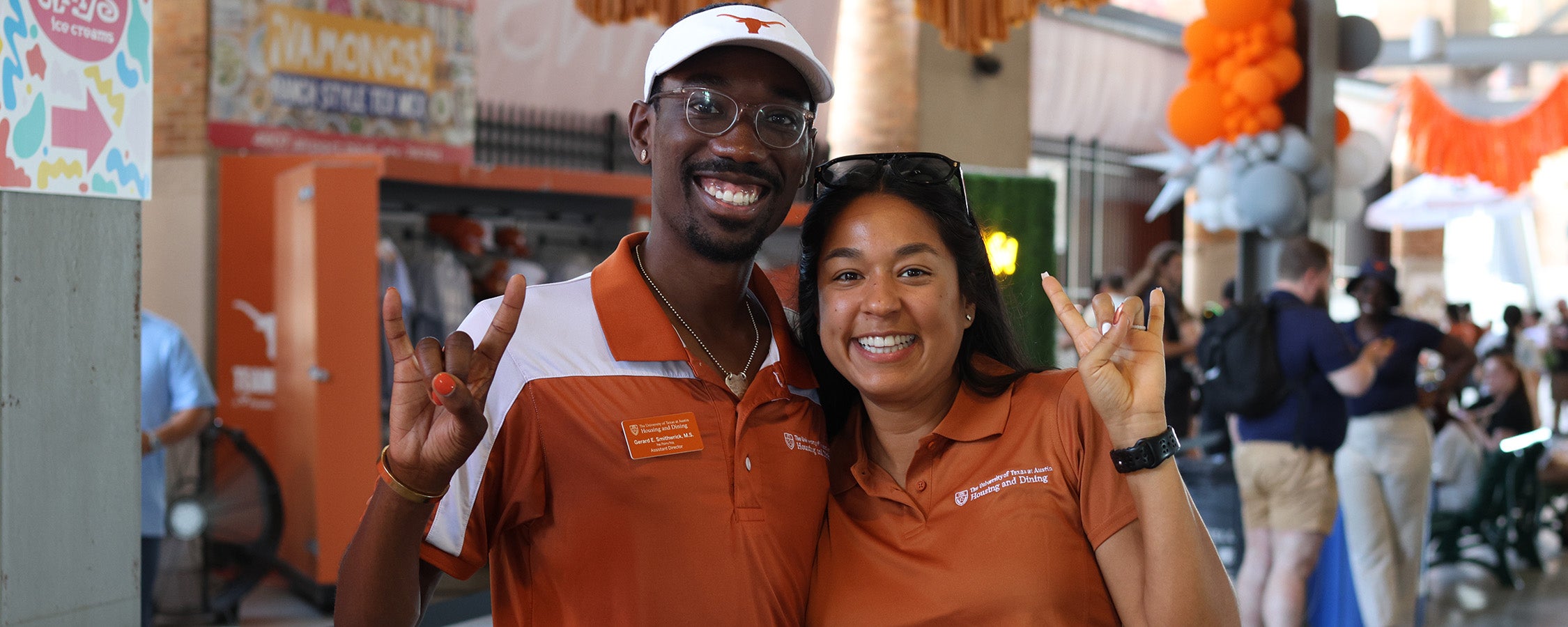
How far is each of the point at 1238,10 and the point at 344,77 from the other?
507cm

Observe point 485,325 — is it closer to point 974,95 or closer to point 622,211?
point 622,211

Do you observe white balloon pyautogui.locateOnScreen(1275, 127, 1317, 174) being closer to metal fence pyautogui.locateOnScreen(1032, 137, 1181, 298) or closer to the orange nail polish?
the orange nail polish

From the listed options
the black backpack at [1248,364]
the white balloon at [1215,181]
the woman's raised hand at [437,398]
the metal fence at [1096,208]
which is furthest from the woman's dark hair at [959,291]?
the metal fence at [1096,208]

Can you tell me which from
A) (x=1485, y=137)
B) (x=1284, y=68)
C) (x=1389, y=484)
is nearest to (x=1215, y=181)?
(x=1284, y=68)

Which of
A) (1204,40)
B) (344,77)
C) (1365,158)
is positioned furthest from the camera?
(344,77)

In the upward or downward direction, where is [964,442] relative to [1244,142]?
downward

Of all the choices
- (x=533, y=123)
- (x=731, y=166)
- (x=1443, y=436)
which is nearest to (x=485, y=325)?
(x=731, y=166)

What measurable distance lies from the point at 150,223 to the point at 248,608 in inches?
95.5

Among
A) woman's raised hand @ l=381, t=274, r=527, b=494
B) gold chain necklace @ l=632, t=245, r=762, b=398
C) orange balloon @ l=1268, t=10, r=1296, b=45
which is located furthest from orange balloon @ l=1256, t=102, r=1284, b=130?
woman's raised hand @ l=381, t=274, r=527, b=494

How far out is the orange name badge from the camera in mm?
1749

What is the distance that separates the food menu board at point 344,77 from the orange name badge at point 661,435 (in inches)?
213

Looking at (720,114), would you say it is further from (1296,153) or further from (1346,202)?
(1346,202)

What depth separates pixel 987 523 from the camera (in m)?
1.90

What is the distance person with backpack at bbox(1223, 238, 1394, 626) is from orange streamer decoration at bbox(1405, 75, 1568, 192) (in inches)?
324
